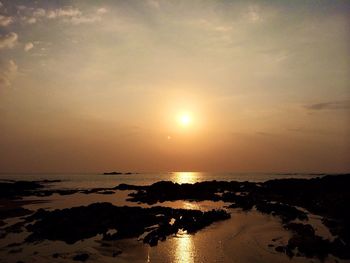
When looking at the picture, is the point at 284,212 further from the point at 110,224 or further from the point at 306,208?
the point at 110,224

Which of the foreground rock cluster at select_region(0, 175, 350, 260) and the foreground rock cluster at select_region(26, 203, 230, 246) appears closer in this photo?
the foreground rock cluster at select_region(0, 175, 350, 260)

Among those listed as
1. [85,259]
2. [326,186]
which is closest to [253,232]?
[85,259]

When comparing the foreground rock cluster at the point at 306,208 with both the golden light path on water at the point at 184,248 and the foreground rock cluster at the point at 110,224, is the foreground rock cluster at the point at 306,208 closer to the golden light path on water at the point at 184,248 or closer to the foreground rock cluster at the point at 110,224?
the golden light path on water at the point at 184,248

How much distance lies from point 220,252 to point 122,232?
29.8 ft

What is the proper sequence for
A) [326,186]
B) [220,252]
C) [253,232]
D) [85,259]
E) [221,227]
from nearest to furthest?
1. [85,259]
2. [220,252]
3. [253,232]
4. [221,227]
5. [326,186]

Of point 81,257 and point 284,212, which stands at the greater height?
point 284,212

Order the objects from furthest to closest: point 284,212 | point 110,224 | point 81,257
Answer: point 284,212 < point 110,224 < point 81,257

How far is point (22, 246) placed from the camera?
23.9m

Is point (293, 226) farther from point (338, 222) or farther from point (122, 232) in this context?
point (122, 232)

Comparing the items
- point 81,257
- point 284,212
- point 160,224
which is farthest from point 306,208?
point 81,257

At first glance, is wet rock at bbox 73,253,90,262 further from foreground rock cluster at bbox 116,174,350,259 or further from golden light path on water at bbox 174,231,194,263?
foreground rock cluster at bbox 116,174,350,259

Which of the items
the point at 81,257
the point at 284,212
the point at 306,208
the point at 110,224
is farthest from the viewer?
the point at 306,208

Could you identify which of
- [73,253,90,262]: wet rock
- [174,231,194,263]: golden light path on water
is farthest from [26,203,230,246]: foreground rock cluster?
[73,253,90,262]: wet rock

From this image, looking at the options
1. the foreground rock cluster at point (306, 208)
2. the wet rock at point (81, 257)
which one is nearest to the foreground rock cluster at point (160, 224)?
the foreground rock cluster at point (306, 208)
